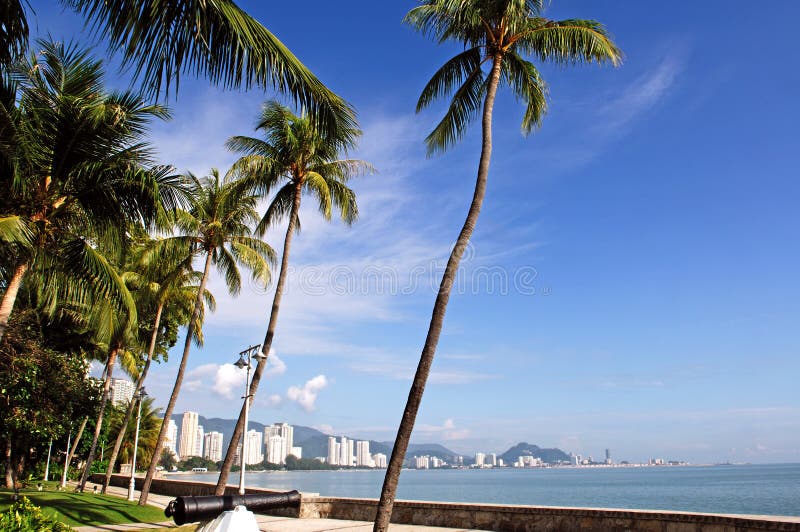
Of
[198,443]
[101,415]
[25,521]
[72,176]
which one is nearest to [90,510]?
[101,415]

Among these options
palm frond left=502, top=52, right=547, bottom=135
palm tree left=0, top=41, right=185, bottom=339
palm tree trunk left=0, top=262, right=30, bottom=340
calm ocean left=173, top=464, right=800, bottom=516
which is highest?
palm frond left=502, top=52, right=547, bottom=135

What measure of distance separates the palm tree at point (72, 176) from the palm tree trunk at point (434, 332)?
5.65 meters

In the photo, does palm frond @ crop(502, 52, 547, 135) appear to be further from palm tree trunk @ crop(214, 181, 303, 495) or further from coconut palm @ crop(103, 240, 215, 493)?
coconut palm @ crop(103, 240, 215, 493)

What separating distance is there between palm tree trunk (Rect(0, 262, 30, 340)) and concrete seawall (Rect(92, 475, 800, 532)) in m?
9.58

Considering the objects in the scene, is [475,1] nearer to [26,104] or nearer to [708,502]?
[26,104]

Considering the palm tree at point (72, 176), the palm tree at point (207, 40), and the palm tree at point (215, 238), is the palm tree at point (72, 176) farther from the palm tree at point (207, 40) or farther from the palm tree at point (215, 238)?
the palm tree at point (215, 238)

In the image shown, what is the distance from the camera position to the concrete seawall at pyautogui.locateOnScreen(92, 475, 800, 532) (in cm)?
924

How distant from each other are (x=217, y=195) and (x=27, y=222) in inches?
416

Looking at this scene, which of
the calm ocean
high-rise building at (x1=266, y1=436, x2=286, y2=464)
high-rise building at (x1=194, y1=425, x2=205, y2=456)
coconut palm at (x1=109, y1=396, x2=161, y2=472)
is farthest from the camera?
high-rise building at (x1=266, y1=436, x2=286, y2=464)

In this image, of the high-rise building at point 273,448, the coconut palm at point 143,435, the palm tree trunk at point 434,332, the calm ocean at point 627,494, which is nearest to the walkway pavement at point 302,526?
the palm tree trunk at point 434,332

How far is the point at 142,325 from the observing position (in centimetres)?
2895

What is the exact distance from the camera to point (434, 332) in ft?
33.6

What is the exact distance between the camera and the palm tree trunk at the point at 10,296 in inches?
378

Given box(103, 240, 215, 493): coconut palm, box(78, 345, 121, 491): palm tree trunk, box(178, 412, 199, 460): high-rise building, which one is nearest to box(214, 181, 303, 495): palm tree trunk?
box(103, 240, 215, 493): coconut palm
